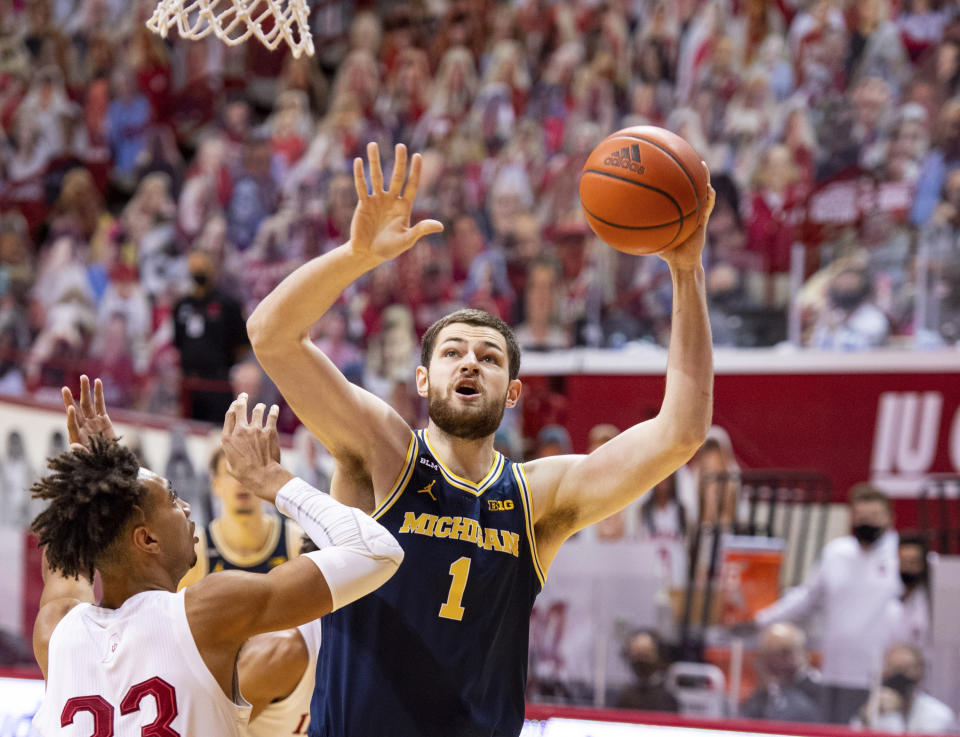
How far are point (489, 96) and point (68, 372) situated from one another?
15.4 ft

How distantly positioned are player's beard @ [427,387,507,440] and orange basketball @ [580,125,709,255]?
64cm

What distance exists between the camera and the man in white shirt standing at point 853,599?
650 centimetres

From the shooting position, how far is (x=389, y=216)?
3.05 meters

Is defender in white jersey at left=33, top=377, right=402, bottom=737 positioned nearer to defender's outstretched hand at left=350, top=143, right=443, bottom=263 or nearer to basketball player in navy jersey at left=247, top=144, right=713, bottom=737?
basketball player in navy jersey at left=247, top=144, right=713, bottom=737

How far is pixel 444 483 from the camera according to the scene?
329 centimetres

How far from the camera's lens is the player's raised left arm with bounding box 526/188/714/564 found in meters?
3.22

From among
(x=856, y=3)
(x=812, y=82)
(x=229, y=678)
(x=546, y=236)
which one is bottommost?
(x=229, y=678)

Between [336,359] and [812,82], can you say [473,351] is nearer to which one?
[336,359]

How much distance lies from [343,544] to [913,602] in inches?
191

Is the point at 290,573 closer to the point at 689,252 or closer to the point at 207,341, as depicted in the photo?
the point at 689,252

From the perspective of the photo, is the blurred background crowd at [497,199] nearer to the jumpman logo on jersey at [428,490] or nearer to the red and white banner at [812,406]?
the red and white banner at [812,406]

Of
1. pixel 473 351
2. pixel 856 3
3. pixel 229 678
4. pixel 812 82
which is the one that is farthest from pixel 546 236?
pixel 229 678

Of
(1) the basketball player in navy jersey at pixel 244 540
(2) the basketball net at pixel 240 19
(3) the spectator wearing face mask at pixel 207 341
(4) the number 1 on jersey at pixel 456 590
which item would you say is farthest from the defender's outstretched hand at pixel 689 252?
(3) the spectator wearing face mask at pixel 207 341

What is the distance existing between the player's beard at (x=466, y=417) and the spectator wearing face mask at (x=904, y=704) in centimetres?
402
